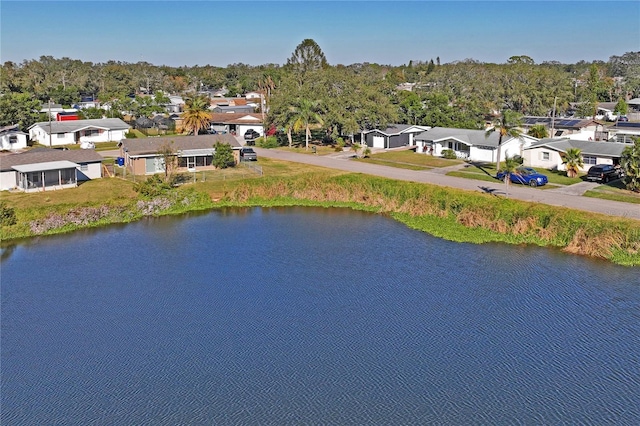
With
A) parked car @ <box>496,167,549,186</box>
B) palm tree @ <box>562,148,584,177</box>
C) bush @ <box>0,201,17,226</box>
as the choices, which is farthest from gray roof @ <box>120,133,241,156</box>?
palm tree @ <box>562,148,584,177</box>

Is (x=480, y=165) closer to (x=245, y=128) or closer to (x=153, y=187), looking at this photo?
(x=153, y=187)

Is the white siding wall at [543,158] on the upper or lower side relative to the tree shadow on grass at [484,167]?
upper

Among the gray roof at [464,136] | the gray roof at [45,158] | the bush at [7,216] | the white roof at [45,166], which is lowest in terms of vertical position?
the bush at [7,216]

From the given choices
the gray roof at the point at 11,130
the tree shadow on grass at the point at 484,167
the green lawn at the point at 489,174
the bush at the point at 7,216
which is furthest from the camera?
the gray roof at the point at 11,130

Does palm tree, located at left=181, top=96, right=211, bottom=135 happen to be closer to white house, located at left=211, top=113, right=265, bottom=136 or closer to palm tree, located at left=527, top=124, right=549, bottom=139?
white house, located at left=211, top=113, right=265, bottom=136

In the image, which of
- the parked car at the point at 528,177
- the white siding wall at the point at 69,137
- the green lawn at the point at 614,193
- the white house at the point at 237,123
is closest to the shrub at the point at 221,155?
the parked car at the point at 528,177

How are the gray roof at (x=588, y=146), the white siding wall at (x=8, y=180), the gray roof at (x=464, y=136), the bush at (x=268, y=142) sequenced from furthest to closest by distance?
the bush at (x=268, y=142) < the gray roof at (x=464, y=136) < the gray roof at (x=588, y=146) < the white siding wall at (x=8, y=180)

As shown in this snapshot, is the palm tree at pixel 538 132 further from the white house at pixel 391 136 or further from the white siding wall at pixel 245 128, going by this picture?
the white siding wall at pixel 245 128
